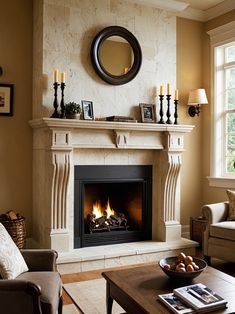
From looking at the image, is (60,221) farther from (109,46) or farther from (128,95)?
(109,46)

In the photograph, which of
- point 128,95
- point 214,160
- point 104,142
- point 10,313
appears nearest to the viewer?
point 10,313

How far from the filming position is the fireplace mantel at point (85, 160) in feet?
12.9

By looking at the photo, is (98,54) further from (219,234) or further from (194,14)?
(219,234)

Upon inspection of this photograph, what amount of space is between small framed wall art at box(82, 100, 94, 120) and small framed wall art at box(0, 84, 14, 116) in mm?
840

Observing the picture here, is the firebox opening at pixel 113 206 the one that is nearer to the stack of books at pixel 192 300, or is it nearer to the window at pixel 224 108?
the window at pixel 224 108

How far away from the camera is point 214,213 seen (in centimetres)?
411

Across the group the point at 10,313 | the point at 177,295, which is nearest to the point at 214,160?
the point at 177,295

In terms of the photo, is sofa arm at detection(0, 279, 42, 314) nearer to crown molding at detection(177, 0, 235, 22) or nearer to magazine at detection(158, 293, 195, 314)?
magazine at detection(158, 293, 195, 314)

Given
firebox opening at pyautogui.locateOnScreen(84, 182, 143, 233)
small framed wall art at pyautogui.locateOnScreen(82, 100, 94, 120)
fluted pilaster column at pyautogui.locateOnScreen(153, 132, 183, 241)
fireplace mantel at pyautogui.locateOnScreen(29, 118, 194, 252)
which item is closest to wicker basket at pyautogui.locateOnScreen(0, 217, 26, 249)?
fireplace mantel at pyautogui.locateOnScreen(29, 118, 194, 252)

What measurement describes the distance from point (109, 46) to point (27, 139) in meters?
1.50

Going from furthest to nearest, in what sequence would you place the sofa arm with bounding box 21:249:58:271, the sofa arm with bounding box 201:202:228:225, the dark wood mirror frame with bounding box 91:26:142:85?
1. the dark wood mirror frame with bounding box 91:26:142:85
2. the sofa arm with bounding box 201:202:228:225
3. the sofa arm with bounding box 21:249:58:271

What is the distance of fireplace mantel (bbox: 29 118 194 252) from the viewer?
154 inches

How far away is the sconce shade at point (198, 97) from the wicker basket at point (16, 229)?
2733mm

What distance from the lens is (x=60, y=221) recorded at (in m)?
3.98
